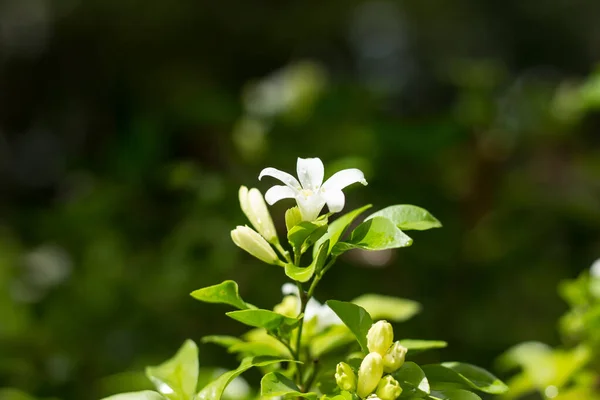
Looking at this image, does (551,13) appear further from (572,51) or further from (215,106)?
(215,106)

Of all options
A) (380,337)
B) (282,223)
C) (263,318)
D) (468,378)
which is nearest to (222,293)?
(263,318)

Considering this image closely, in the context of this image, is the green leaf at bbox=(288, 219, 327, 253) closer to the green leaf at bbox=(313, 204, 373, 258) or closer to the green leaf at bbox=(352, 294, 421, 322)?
the green leaf at bbox=(313, 204, 373, 258)

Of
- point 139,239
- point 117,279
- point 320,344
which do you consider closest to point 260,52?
point 139,239

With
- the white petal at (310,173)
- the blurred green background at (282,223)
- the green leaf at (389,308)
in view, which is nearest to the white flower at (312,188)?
the white petal at (310,173)

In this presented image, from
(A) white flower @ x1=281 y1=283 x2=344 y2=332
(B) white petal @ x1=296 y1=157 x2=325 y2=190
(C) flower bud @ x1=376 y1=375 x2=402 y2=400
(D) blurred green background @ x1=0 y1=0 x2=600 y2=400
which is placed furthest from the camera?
(D) blurred green background @ x1=0 y1=0 x2=600 y2=400

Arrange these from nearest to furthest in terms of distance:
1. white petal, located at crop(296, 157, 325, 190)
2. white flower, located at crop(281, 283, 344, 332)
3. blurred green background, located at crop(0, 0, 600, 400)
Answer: white petal, located at crop(296, 157, 325, 190), white flower, located at crop(281, 283, 344, 332), blurred green background, located at crop(0, 0, 600, 400)

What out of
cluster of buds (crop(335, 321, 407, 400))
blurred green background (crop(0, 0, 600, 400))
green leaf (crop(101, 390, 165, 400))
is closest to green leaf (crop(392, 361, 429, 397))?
cluster of buds (crop(335, 321, 407, 400))

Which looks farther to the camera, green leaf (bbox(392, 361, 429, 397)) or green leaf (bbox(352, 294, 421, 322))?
green leaf (bbox(352, 294, 421, 322))
